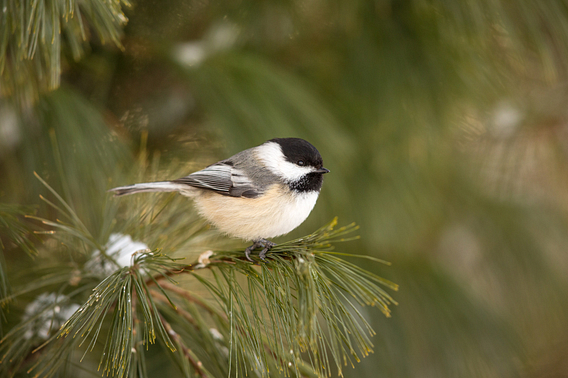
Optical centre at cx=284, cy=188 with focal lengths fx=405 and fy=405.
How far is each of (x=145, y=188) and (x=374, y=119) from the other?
95 centimetres

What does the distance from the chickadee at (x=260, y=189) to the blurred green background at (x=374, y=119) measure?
14 centimetres

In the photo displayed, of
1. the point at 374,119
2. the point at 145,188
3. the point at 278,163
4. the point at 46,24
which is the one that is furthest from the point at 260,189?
the point at 374,119

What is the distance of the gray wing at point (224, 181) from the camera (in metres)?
0.91

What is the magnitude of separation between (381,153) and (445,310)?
0.63 meters

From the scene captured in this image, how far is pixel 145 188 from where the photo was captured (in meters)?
0.82

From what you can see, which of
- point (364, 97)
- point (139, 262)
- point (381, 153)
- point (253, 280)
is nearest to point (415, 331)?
point (381, 153)

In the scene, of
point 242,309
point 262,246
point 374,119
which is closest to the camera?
point 242,309

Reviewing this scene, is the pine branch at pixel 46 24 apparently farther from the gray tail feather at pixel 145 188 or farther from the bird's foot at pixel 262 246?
the bird's foot at pixel 262 246

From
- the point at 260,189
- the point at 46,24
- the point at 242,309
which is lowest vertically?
the point at 242,309

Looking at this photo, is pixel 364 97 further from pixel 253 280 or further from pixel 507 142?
pixel 253 280

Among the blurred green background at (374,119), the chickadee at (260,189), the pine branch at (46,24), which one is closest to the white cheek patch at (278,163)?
the chickadee at (260,189)

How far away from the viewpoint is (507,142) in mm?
1785

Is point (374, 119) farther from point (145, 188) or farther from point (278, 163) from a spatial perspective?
point (145, 188)

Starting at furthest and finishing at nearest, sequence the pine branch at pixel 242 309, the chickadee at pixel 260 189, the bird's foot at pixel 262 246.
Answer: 1. the chickadee at pixel 260 189
2. the bird's foot at pixel 262 246
3. the pine branch at pixel 242 309
